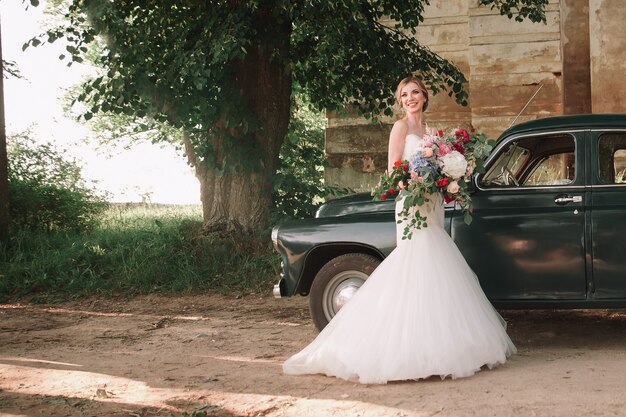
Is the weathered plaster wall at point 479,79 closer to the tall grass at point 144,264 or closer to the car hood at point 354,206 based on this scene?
the tall grass at point 144,264

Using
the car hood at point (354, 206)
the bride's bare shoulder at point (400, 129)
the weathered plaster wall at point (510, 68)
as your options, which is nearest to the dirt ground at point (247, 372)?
the car hood at point (354, 206)

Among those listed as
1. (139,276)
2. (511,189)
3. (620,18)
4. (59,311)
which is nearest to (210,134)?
(139,276)

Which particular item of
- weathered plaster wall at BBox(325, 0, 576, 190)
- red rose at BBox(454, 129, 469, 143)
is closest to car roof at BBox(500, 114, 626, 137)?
red rose at BBox(454, 129, 469, 143)

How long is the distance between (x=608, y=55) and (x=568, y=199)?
33.0ft

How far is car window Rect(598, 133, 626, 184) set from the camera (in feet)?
22.3

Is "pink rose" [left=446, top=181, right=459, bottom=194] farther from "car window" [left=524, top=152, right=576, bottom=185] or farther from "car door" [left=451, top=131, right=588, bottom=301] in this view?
"car window" [left=524, top=152, right=576, bottom=185]

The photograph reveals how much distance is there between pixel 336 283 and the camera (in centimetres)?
730

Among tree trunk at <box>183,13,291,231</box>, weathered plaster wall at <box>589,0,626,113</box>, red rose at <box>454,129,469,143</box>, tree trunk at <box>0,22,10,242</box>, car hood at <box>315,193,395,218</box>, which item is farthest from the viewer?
weathered plaster wall at <box>589,0,626,113</box>

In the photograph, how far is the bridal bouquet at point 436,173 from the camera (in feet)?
20.6

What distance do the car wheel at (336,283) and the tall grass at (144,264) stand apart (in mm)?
3806

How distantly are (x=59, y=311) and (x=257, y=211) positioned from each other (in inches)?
119

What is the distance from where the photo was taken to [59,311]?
10406mm

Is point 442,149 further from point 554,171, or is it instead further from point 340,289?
point 554,171

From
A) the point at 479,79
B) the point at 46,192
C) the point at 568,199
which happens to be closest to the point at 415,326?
the point at 568,199
